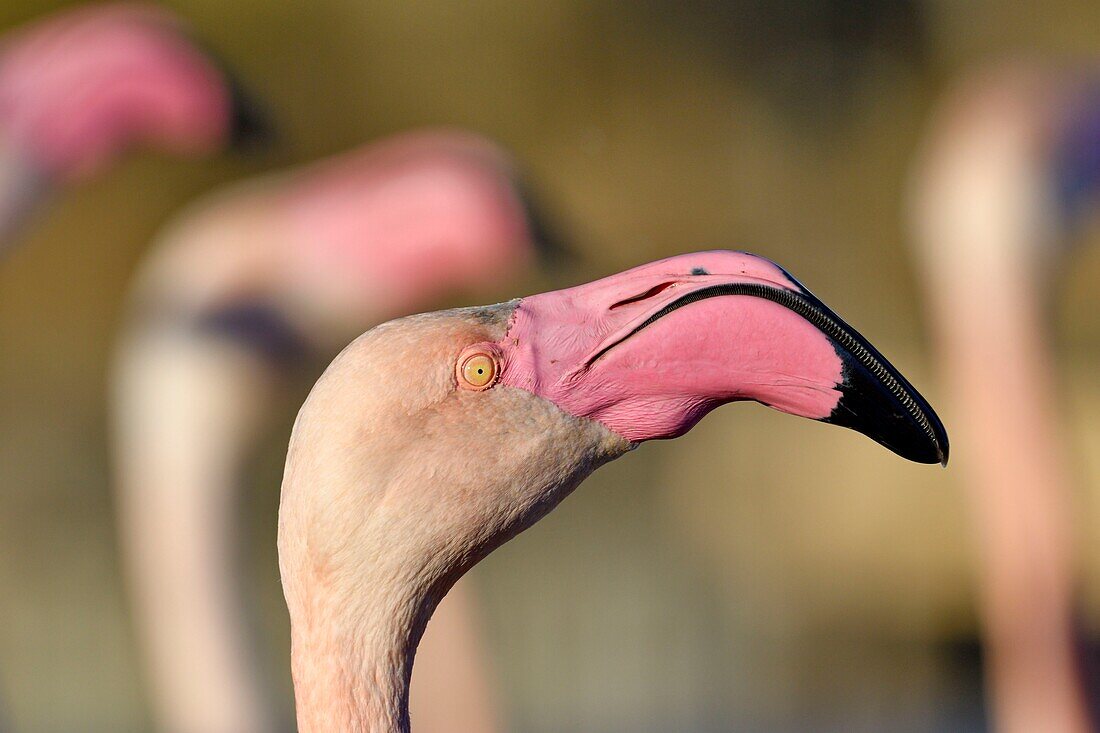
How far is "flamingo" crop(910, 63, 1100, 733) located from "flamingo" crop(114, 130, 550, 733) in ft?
2.67

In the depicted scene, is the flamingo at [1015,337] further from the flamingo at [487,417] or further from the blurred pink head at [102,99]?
the flamingo at [487,417]

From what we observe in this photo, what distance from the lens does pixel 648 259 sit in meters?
4.01

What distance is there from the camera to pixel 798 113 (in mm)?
4262

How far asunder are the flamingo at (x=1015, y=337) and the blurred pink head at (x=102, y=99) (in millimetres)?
1388

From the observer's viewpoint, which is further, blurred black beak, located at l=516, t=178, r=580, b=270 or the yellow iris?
blurred black beak, located at l=516, t=178, r=580, b=270

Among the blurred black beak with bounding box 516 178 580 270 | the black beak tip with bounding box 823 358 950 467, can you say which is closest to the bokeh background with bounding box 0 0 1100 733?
the blurred black beak with bounding box 516 178 580 270

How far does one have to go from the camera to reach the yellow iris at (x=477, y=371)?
991mm

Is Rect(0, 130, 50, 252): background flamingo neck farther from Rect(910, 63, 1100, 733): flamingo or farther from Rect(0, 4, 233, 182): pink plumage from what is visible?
Rect(910, 63, 1100, 733): flamingo

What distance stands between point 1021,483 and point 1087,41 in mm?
2132

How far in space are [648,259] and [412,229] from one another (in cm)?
157

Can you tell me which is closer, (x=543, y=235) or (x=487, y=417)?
(x=487, y=417)

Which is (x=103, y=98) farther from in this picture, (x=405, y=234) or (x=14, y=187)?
(x=405, y=234)

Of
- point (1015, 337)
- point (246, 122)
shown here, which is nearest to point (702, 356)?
point (1015, 337)

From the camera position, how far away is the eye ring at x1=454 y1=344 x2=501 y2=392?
0.99 metres
